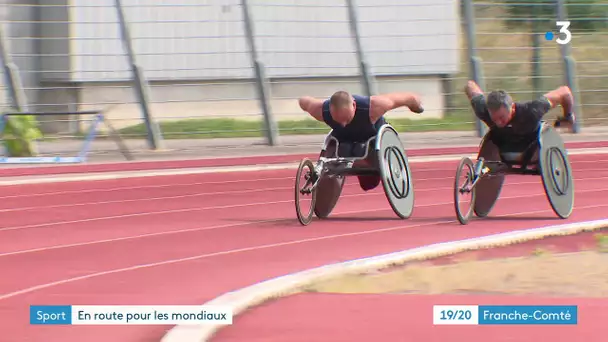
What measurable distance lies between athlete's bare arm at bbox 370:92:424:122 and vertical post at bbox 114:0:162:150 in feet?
30.4

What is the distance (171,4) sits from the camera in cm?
2427

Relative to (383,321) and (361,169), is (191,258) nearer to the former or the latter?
(361,169)

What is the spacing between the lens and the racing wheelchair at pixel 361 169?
11805mm

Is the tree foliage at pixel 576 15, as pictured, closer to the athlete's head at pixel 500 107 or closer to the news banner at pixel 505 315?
the athlete's head at pixel 500 107

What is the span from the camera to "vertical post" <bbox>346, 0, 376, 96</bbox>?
2241 cm

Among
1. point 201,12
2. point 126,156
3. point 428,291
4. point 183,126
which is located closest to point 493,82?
point 201,12

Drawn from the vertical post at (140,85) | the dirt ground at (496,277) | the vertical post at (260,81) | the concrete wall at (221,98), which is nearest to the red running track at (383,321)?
the dirt ground at (496,277)

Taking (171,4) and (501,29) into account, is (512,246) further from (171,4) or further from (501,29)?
(501,29)

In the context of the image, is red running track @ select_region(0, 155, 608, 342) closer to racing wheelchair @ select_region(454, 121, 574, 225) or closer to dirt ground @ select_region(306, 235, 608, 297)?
racing wheelchair @ select_region(454, 121, 574, 225)

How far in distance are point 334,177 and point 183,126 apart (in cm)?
1046

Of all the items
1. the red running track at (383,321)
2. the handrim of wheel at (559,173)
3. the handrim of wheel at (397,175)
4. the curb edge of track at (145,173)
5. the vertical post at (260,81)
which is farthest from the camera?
the vertical post at (260,81)

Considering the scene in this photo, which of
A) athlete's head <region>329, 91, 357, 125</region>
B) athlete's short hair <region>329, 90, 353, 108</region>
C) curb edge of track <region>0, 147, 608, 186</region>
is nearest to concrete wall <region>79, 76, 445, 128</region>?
curb edge of track <region>0, 147, 608, 186</region>

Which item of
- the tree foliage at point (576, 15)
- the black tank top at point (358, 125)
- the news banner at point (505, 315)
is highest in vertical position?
the tree foliage at point (576, 15)

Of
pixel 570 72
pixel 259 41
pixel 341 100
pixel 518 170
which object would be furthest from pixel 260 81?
pixel 341 100
